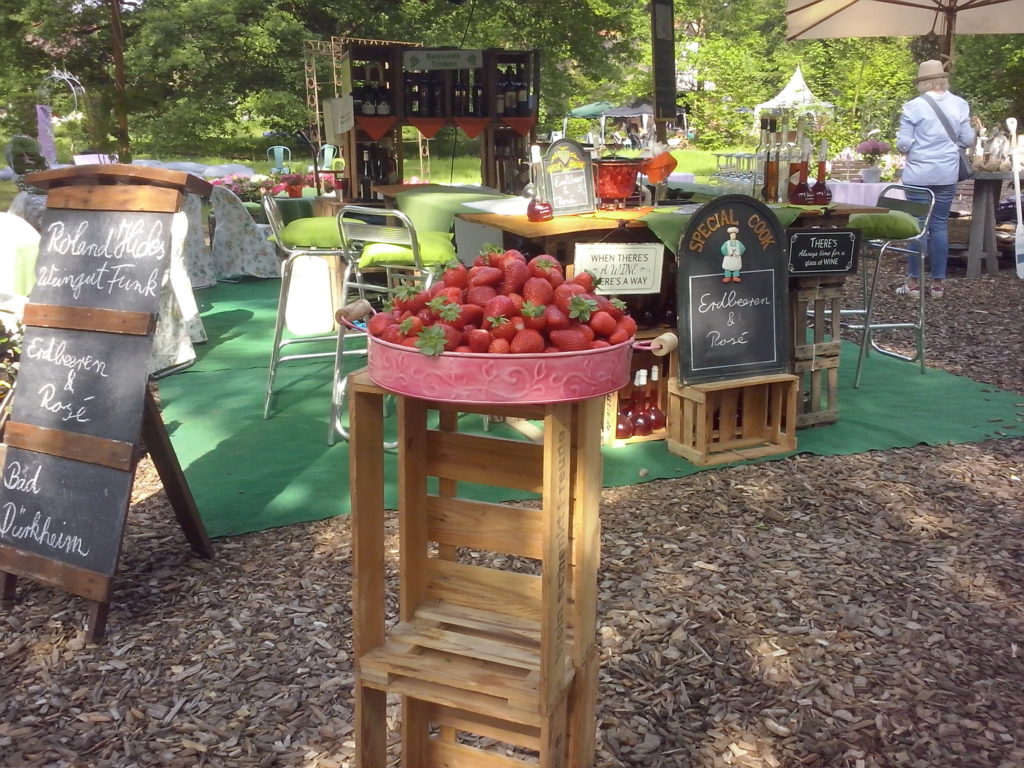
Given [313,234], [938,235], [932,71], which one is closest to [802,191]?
[313,234]

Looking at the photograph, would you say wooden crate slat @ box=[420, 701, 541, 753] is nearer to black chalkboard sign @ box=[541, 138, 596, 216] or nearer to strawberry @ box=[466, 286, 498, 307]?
strawberry @ box=[466, 286, 498, 307]

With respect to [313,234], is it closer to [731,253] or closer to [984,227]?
[731,253]

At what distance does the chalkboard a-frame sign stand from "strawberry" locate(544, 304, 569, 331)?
1.38m

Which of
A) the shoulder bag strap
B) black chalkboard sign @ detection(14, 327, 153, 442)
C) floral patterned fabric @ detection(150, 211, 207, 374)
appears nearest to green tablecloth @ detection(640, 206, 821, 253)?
black chalkboard sign @ detection(14, 327, 153, 442)

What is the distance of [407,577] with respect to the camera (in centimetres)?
183

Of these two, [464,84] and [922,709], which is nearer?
[922,709]

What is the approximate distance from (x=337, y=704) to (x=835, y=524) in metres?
1.86

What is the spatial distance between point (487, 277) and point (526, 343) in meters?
0.21

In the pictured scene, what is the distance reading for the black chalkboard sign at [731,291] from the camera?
360cm

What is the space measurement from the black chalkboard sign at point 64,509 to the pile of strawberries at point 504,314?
1230mm

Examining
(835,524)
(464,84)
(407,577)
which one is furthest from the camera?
(464,84)

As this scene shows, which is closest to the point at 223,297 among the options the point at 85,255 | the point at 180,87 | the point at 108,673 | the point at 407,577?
the point at 85,255

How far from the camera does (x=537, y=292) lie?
1.63 meters

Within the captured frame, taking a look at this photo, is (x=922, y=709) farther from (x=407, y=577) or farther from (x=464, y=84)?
(x=464, y=84)
